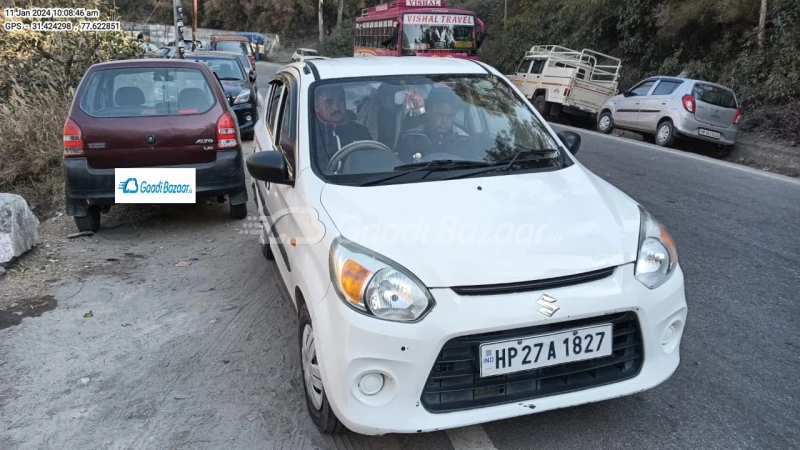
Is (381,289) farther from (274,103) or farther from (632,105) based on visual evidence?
(632,105)

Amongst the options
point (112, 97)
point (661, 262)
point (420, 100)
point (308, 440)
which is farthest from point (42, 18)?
point (661, 262)

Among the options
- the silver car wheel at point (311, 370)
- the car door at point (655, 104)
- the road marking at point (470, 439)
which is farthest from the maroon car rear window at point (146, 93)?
the car door at point (655, 104)

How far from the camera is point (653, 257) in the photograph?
2.85 m

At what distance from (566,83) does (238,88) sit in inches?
349

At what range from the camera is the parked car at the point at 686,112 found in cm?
1228

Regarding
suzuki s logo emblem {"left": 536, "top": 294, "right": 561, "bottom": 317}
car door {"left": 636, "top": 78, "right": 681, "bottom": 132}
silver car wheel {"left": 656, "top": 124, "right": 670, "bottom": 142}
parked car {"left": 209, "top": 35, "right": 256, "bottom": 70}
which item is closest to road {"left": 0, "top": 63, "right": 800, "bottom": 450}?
suzuki s logo emblem {"left": 536, "top": 294, "right": 561, "bottom": 317}

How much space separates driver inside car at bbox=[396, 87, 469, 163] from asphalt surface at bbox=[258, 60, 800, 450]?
1538mm

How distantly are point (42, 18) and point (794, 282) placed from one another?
40.0 feet

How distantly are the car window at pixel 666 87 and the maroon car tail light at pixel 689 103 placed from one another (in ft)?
2.26

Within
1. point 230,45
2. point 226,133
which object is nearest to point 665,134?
→ point 226,133

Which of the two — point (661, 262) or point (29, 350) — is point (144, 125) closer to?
point (29, 350)

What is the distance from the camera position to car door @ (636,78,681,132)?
13.0 metres

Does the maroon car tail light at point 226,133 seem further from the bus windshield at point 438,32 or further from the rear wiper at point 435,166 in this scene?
the bus windshield at point 438,32

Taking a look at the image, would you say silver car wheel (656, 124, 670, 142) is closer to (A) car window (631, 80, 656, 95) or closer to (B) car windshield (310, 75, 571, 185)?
(A) car window (631, 80, 656, 95)
